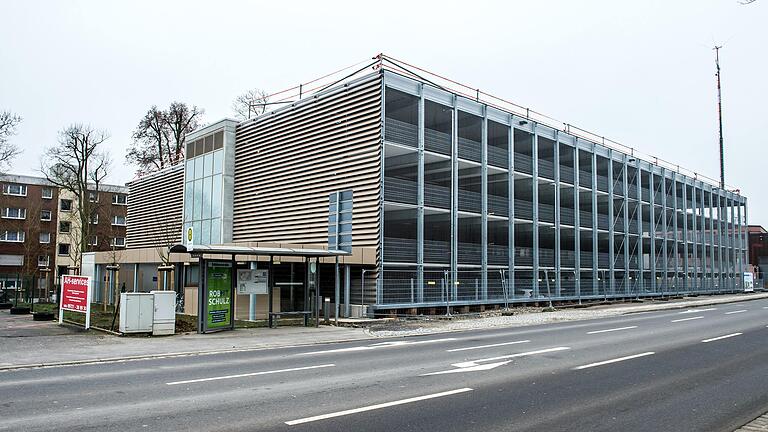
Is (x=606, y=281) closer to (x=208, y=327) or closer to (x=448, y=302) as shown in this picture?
(x=448, y=302)

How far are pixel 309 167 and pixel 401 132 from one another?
5.31 metres

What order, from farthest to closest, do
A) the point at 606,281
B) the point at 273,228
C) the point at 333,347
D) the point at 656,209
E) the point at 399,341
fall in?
1. the point at 656,209
2. the point at 606,281
3. the point at 273,228
4. the point at 399,341
5. the point at 333,347

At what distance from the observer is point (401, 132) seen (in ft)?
89.5

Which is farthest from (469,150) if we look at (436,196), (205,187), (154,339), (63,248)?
(63,248)

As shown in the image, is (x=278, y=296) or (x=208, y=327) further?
(x=278, y=296)

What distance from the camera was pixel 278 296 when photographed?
86.0 ft

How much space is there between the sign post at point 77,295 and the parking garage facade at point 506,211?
1078cm

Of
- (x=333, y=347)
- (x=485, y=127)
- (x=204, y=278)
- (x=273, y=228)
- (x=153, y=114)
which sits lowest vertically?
(x=333, y=347)

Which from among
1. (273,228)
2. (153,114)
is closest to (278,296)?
(273,228)

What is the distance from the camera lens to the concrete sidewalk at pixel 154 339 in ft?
46.1

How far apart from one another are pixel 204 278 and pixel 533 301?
20055 mm

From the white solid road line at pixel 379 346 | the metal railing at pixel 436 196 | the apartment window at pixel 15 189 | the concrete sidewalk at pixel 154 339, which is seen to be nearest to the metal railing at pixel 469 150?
the metal railing at pixel 436 196

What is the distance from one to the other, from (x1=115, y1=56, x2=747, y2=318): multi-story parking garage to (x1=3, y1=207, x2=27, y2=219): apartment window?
2286cm

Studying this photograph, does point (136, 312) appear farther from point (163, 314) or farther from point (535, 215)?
point (535, 215)
